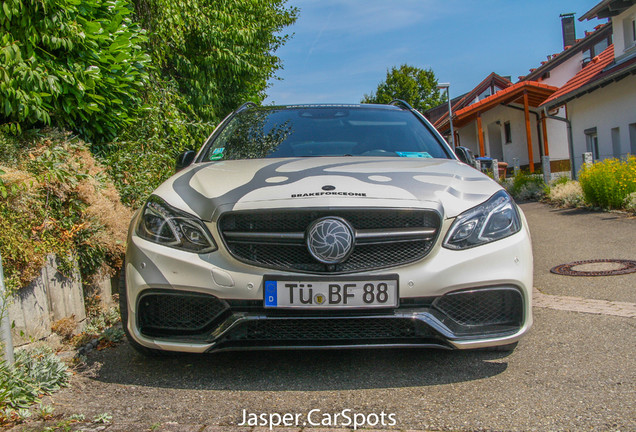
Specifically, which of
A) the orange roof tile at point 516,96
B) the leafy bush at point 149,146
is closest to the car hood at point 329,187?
the leafy bush at point 149,146

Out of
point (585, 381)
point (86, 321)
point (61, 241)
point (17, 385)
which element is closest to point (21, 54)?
point (61, 241)

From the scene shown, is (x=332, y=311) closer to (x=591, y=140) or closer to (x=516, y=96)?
(x=591, y=140)

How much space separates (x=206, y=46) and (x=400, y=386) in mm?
8976

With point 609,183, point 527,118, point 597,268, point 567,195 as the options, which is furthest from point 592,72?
point 597,268

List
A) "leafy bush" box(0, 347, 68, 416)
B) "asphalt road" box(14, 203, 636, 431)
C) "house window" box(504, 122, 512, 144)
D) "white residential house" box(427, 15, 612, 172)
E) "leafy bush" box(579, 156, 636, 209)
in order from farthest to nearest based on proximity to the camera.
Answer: "house window" box(504, 122, 512, 144)
"white residential house" box(427, 15, 612, 172)
"leafy bush" box(579, 156, 636, 209)
"leafy bush" box(0, 347, 68, 416)
"asphalt road" box(14, 203, 636, 431)

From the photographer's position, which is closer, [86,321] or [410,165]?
[410,165]

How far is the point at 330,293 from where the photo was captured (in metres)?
3.13

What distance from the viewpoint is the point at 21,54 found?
4949 mm

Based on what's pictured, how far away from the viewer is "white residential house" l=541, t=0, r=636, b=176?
18719 mm

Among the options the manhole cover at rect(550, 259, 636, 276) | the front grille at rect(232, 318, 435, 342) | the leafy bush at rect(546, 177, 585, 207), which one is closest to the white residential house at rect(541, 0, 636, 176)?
the leafy bush at rect(546, 177, 585, 207)

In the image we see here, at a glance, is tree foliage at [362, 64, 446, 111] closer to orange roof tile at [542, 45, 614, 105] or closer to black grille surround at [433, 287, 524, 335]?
orange roof tile at [542, 45, 614, 105]

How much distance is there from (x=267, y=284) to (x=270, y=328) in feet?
0.74

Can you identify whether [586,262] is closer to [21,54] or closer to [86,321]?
[86,321]

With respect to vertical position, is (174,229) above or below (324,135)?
below
